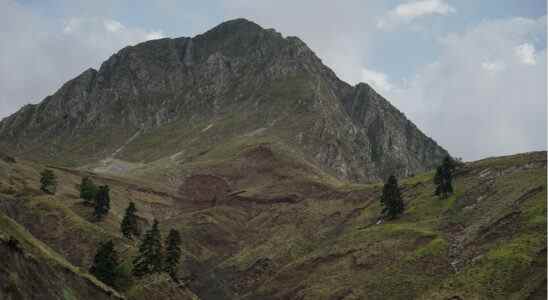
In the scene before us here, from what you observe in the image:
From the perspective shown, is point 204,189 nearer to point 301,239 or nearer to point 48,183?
point 48,183

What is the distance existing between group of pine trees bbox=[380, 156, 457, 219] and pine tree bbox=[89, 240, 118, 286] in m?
54.7

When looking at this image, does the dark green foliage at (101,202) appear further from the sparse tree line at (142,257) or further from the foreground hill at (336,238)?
the foreground hill at (336,238)

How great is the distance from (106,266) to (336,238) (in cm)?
4942

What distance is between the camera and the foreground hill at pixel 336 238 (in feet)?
216

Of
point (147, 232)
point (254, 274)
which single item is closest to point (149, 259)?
point (147, 232)

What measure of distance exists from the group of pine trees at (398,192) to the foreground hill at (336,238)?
1.83 metres

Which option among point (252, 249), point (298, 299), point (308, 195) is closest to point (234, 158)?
point (308, 195)

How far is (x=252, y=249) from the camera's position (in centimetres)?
11062

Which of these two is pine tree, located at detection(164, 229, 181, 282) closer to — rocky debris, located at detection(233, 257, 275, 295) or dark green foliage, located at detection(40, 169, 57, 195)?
rocky debris, located at detection(233, 257, 275, 295)

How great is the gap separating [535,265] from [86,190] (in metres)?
84.6

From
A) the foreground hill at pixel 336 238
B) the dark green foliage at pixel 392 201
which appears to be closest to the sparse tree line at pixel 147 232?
the dark green foliage at pixel 392 201

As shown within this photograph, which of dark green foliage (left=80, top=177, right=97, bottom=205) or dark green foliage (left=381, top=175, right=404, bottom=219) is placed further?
dark green foliage (left=80, top=177, right=97, bottom=205)

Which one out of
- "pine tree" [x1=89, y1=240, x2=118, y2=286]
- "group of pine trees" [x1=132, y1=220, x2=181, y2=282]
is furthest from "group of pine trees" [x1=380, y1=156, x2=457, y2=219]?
"pine tree" [x1=89, y1=240, x2=118, y2=286]

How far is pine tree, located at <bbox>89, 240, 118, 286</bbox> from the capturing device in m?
65.7
